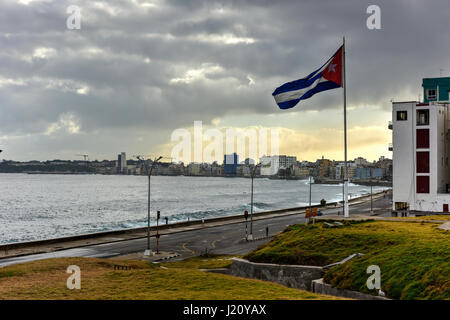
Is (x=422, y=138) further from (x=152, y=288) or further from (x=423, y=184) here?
(x=152, y=288)

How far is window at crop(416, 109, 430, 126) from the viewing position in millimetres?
54781

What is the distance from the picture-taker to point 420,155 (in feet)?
182

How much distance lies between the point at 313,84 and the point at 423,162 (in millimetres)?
34953

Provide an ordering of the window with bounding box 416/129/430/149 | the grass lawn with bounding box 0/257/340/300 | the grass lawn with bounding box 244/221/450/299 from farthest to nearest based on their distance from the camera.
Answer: the window with bounding box 416/129/430/149 < the grass lawn with bounding box 244/221/450/299 < the grass lawn with bounding box 0/257/340/300

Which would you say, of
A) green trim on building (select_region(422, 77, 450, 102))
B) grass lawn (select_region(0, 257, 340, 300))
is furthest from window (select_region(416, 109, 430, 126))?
grass lawn (select_region(0, 257, 340, 300))

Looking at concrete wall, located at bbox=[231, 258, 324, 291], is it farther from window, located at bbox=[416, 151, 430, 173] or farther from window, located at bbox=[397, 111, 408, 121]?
window, located at bbox=[397, 111, 408, 121]

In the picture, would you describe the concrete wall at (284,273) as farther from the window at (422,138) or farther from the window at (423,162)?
the window at (422,138)

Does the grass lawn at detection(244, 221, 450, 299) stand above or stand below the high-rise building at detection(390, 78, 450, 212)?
below

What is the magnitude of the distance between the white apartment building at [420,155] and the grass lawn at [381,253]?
Answer: 103 feet

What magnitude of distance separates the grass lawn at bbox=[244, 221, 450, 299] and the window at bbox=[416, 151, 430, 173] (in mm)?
31387
